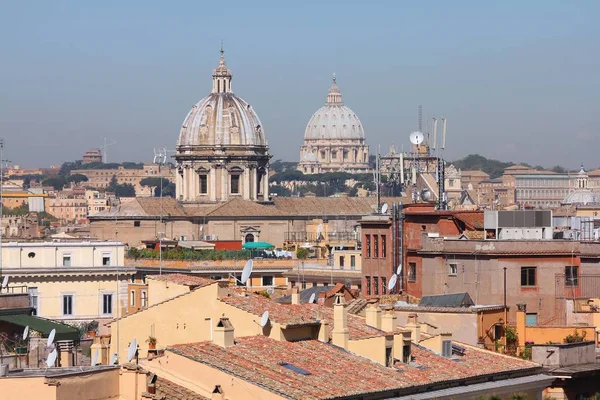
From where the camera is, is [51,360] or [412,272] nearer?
[51,360]

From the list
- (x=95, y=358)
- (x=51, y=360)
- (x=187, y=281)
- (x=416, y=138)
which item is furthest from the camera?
(x=416, y=138)

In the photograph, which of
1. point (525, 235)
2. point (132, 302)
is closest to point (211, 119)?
point (132, 302)

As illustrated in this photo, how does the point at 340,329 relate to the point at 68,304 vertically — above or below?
above

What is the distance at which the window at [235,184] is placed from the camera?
137 meters

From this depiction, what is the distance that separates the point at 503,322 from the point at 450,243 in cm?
559

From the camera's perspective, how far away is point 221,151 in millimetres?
135000

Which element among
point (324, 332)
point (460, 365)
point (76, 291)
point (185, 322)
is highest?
point (185, 322)

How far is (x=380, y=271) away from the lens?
49812mm

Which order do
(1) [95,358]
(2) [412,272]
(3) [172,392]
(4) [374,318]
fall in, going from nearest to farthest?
1. (3) [172,392]
2. (1) [95,358]
3. (4) [374,318]
4. (2) [412,272]

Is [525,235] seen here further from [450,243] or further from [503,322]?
[503,322]

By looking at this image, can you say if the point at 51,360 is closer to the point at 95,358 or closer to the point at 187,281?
the point at 95,358

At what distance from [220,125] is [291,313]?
10318 cm

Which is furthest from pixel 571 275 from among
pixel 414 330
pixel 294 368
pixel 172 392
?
pixel 172 392

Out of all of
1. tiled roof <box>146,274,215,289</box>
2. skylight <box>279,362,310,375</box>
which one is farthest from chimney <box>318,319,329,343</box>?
skylight <box>279,362,310,375</box>
